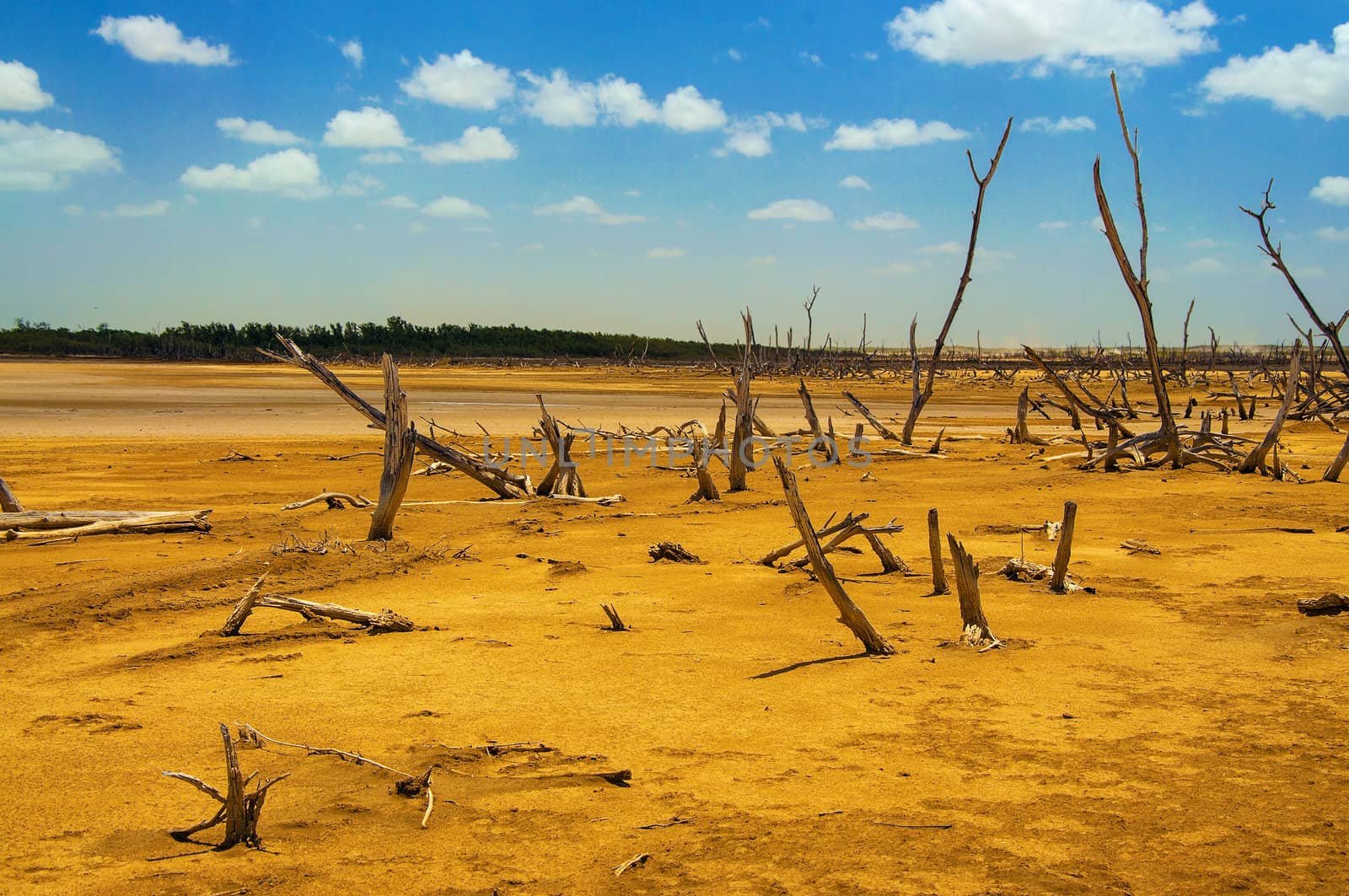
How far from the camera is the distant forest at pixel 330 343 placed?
68875 millimetres

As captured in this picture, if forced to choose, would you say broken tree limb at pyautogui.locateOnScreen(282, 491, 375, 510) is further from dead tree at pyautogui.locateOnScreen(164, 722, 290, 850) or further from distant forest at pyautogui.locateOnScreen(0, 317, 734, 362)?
distant forest at pyautogui.locateOnScreen(0, 317, 734, 362)

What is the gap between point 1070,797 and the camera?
136 inches

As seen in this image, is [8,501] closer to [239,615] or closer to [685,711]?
[239,615]

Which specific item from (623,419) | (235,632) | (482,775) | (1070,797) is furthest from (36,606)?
(623,419)

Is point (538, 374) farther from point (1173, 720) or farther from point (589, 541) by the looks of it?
point (1173, 720)

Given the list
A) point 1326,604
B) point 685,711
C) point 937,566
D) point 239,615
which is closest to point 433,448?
point 239,615

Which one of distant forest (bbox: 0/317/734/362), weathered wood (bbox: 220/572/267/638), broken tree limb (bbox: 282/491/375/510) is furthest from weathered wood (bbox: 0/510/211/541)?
distant forest (bbox: 0/317/734/362)

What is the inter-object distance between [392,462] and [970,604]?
4.84 meters

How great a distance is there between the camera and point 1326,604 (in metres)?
5.67

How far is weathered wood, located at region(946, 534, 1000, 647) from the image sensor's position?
205 inches

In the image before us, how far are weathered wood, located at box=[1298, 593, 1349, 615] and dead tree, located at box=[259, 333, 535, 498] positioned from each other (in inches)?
254

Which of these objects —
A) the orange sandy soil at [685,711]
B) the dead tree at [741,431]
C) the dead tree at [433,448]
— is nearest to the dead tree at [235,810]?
the orange sandy soil at [685,711]

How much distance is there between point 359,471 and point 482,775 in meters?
11.0

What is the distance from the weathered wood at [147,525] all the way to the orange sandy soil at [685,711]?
0.12 meters
